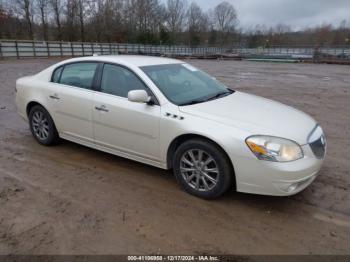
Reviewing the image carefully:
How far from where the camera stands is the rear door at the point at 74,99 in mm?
4406

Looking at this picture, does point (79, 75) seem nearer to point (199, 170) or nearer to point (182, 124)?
point (182, 124)

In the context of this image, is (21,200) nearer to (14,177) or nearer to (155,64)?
(14,177)

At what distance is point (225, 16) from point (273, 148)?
386 ft

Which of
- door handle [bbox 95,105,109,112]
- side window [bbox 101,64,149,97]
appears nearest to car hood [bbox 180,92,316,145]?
side window [bbox 101,64,149,97]

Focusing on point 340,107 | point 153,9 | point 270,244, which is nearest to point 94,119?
point 270,244

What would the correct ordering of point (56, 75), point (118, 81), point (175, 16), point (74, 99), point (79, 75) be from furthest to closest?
1. point (175, 16)
2. point (56, 75)
3. point (79, 75)
4. point (74, 99)
5. point (118, 81)

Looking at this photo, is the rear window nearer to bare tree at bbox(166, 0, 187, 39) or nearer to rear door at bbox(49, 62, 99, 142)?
rear door at bbox(49, 62, 99, 142)

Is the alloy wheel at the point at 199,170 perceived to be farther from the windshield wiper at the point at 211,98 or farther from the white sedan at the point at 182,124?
the windshield wiper at the point at 211,98

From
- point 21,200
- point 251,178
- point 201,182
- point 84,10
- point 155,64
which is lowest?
point 21,200

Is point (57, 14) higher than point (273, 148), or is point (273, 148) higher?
point (57, 14)

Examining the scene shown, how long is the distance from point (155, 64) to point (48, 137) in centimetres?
221

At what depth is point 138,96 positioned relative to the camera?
144 inches

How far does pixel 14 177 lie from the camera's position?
4.07m

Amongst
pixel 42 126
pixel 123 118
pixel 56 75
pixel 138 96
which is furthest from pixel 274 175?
pixel 42 126
